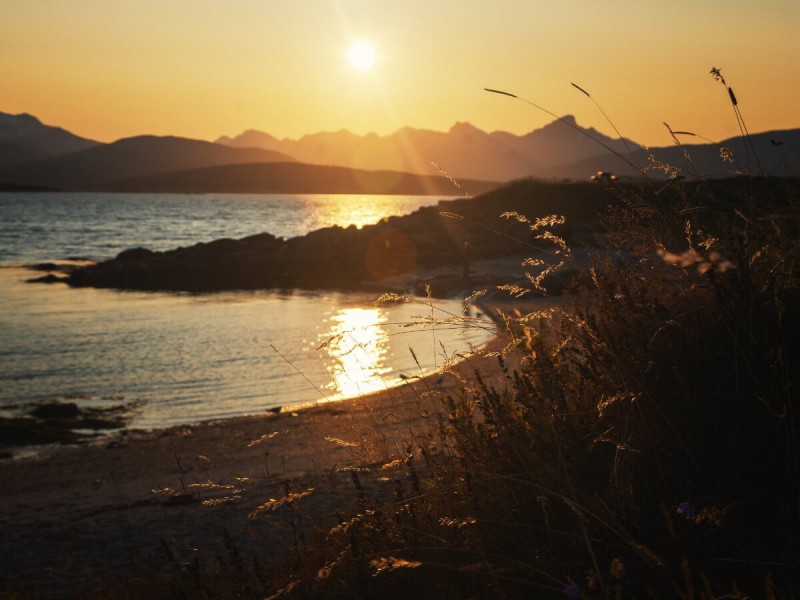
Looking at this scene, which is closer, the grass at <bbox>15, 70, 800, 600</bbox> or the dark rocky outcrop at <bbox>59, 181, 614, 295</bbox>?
the grass at <bbox>15, 70, 800, 600</bbox>

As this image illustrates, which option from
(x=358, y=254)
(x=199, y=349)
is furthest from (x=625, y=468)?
(x=358, y=254)

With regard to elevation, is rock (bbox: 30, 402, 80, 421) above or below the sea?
below

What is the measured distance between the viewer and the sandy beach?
521 centimetres

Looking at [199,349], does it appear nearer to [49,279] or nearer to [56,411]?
[56,411]

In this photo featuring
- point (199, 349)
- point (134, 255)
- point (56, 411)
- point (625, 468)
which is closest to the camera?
point (625, 468)

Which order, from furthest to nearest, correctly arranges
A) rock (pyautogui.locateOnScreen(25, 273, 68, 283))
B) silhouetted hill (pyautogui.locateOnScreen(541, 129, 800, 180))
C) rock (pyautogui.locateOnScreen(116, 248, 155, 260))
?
rock (pyautogui.locateOnScreen(116, 248, 155, 260))
rock (pyautogui.locateOnScreen(25, 273, 68, 283))
silhouetted hill (pyautogui.locateOnScreen(541, 129, 800, 180))

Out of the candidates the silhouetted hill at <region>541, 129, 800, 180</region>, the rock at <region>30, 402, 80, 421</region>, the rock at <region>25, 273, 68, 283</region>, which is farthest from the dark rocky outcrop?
the silhouetted hill at <region>541, 129, 800, 180</region>

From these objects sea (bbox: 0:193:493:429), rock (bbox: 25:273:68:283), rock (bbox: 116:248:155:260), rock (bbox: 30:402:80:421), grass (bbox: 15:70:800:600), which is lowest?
rock (bbox: 30:402:80:421)

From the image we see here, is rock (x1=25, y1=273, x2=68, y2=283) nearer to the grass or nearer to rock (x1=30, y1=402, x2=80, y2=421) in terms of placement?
rock (x1=30, y1=402, x2=80, y2=421)

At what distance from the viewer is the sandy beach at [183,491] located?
17.1 feet

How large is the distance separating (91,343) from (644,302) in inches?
809

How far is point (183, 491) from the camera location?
17.0 ft

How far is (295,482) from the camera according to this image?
754cm

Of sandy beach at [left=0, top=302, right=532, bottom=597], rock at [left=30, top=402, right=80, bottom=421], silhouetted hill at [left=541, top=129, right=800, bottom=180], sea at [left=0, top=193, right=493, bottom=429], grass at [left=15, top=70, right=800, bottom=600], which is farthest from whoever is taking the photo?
sea at [left=0, top=193, right=493, bottom=429]
